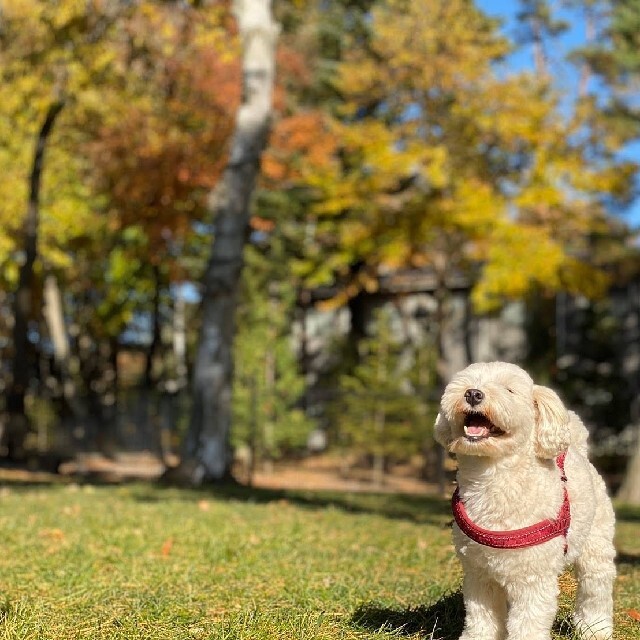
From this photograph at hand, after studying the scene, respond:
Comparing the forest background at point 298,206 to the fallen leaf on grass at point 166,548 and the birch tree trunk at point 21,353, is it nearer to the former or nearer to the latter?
the birch tree trunk at point 21,353

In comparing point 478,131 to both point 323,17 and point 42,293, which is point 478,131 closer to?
point 323,17

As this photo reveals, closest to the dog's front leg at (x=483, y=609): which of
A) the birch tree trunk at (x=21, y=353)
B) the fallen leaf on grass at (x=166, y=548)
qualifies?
the fallen leaf on grass at (x=166, y=548)

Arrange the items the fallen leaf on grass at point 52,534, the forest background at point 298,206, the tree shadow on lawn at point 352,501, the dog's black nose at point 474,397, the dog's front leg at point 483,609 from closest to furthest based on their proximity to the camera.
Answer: the dog's black nose at point 474,397, the dog's front leg at point 483,609, the fallen leaf on grass at point 52,534, the tree shadow on lawn at point 352,501, the forest background at point 298,206

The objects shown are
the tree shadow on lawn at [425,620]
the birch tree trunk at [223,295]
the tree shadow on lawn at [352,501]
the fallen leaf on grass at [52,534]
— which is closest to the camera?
the tree shadow on lawn at [425,620]

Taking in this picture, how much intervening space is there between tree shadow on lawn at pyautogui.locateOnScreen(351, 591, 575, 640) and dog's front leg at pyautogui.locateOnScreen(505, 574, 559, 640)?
510 mm

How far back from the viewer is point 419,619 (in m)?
3.98

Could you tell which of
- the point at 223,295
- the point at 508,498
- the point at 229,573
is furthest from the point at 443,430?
the point at 223,295

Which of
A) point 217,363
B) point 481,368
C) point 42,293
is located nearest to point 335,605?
point 481,368

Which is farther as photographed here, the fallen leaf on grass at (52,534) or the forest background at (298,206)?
the forest background at (298,206)

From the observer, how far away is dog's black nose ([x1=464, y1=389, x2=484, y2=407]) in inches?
123

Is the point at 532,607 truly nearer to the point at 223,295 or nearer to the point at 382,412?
the point at 223,295

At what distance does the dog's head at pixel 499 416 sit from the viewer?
314 cm

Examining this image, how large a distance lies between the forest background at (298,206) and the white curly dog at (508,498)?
28.6ft

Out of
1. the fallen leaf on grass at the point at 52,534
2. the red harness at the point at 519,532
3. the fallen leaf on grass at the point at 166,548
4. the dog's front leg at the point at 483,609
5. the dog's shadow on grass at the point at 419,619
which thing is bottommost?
the fallen leaf on grass at the point at 52,534
